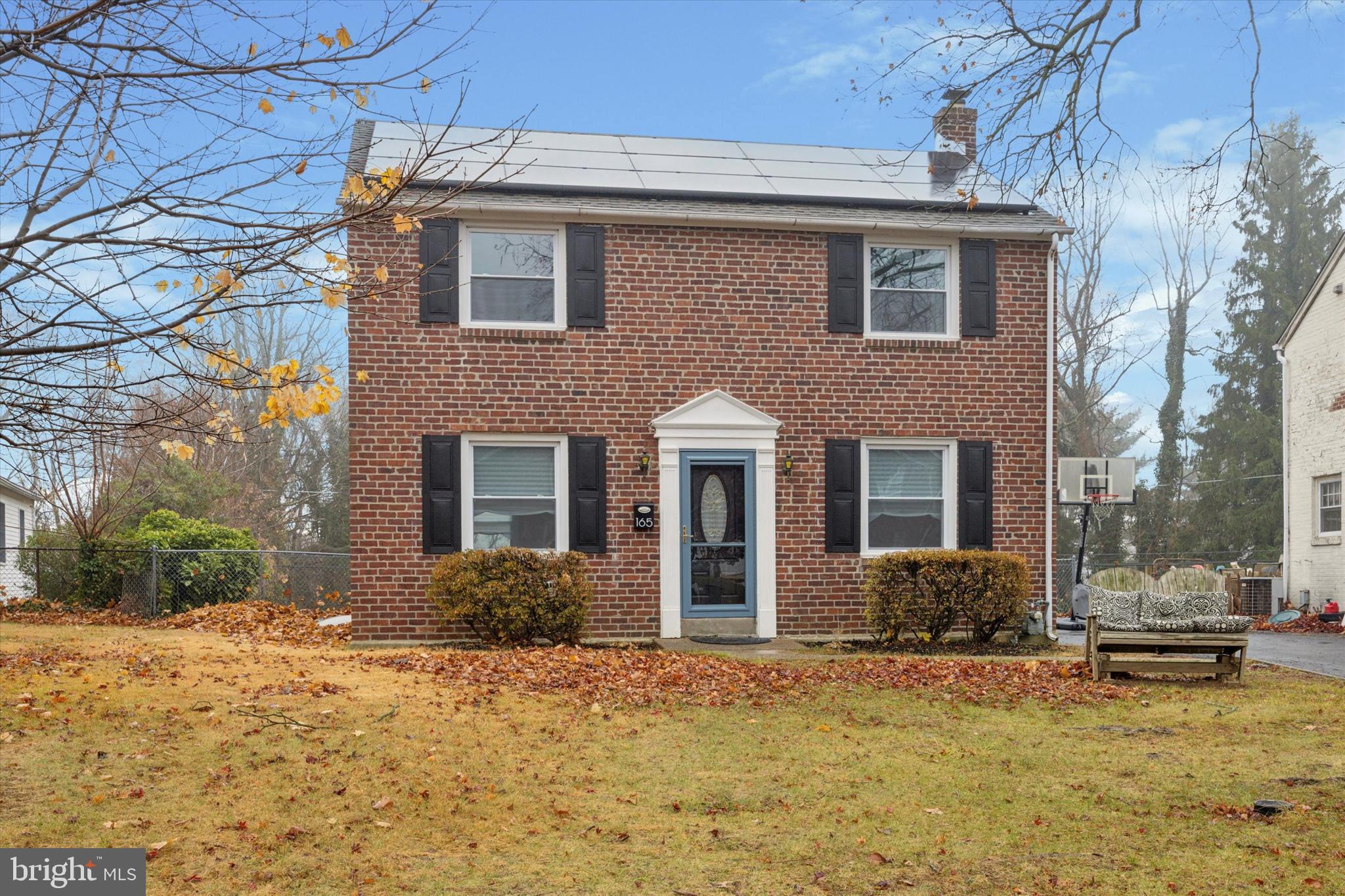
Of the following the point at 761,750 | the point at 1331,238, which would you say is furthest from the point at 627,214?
the point at 1331,238

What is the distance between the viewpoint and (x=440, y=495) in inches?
559

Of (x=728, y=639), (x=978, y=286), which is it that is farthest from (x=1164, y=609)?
(x=978, y=286)

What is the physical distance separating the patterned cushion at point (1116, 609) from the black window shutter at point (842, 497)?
12.0 ft

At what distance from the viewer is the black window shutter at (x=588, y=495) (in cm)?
1440

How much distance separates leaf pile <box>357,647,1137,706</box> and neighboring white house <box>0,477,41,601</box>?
50.1ft

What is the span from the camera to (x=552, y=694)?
33.5ft

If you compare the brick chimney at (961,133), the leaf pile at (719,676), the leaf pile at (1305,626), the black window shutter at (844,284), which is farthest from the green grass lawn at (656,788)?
the leaf pile at (1305,626)

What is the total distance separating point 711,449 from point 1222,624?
6.15 metres

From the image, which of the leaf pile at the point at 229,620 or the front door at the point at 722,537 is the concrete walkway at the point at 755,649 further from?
the leaf pile at the point at 229,620

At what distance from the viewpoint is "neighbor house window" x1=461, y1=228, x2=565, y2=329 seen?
47.6ft

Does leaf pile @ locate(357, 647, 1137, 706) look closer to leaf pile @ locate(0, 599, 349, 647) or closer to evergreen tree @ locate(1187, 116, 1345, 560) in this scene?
leaf pile @ locate(0, 599, 349, 647)

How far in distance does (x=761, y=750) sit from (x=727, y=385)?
7.02m

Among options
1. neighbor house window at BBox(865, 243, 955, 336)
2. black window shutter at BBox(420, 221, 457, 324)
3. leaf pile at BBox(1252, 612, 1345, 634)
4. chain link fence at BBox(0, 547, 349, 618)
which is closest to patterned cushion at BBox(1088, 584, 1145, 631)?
neighbor house window at BBox(865, 243, 955, 336)

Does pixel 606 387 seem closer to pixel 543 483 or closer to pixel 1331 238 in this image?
pixel 543 483
